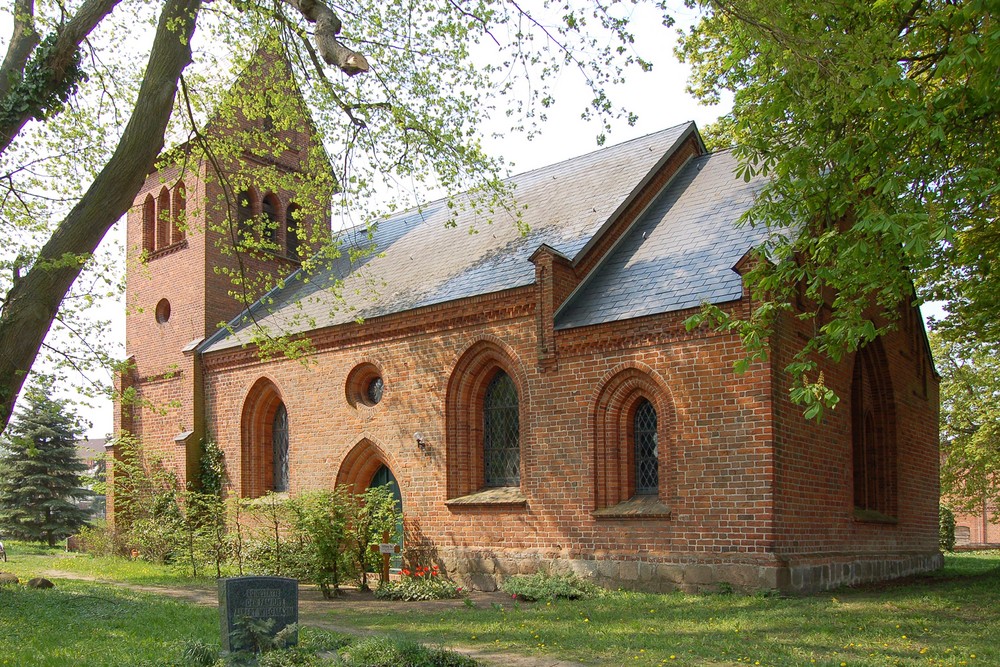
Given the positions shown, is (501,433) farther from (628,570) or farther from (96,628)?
(96,628)

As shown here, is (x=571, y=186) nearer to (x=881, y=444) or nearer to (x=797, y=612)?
(x=881, y=444)

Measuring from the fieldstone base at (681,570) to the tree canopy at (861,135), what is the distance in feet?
12.2

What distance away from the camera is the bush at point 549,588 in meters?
13.0

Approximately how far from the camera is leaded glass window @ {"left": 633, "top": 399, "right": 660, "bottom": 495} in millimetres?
14148

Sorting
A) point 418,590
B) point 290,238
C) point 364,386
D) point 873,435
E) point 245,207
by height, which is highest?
point 245,207

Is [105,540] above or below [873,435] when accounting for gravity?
below

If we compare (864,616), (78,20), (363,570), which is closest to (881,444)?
(864,616)

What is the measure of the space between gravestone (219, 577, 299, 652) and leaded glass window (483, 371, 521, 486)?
7557 mm

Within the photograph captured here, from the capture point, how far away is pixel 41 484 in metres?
30.7

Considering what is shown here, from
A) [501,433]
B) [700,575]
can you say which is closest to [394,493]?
[501,433]

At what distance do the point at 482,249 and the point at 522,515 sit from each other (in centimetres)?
601

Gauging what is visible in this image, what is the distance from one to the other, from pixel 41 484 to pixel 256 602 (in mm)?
26492

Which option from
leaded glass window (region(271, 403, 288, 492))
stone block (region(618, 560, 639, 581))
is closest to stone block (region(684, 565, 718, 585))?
stone block (region(618, 560, 639, 581))

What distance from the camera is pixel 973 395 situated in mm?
24875
